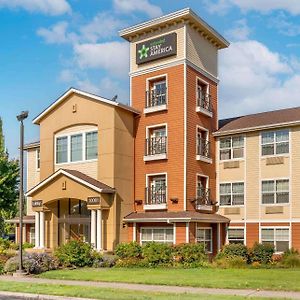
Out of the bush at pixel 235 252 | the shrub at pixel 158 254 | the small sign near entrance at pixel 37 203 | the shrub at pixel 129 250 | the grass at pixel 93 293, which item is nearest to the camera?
the grass at pixel 93 293

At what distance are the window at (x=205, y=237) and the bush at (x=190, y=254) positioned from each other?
2.42 meters

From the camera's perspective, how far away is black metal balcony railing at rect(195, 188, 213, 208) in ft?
98.5

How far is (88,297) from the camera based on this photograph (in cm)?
1480

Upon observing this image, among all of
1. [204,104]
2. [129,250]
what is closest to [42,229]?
[129,250]

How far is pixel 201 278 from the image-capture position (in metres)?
19.3

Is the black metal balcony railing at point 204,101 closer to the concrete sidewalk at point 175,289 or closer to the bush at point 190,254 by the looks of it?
→ the bush at point 190,254

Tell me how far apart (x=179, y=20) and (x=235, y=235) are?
1392 cm

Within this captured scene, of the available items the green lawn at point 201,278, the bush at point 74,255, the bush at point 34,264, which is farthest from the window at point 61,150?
the green lawn at point 201,278

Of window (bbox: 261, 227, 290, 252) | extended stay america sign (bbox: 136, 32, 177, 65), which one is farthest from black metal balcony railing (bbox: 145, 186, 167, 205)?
extended stay america sign (bbox: 136, 32, 177, 65)

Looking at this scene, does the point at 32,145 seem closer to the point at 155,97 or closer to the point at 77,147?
the point at 77,147

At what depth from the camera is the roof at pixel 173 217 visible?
27.4m

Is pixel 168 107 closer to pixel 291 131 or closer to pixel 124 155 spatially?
pixel 124 155

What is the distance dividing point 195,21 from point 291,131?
9.07 meters

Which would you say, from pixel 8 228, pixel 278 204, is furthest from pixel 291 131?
pixel 8 228
